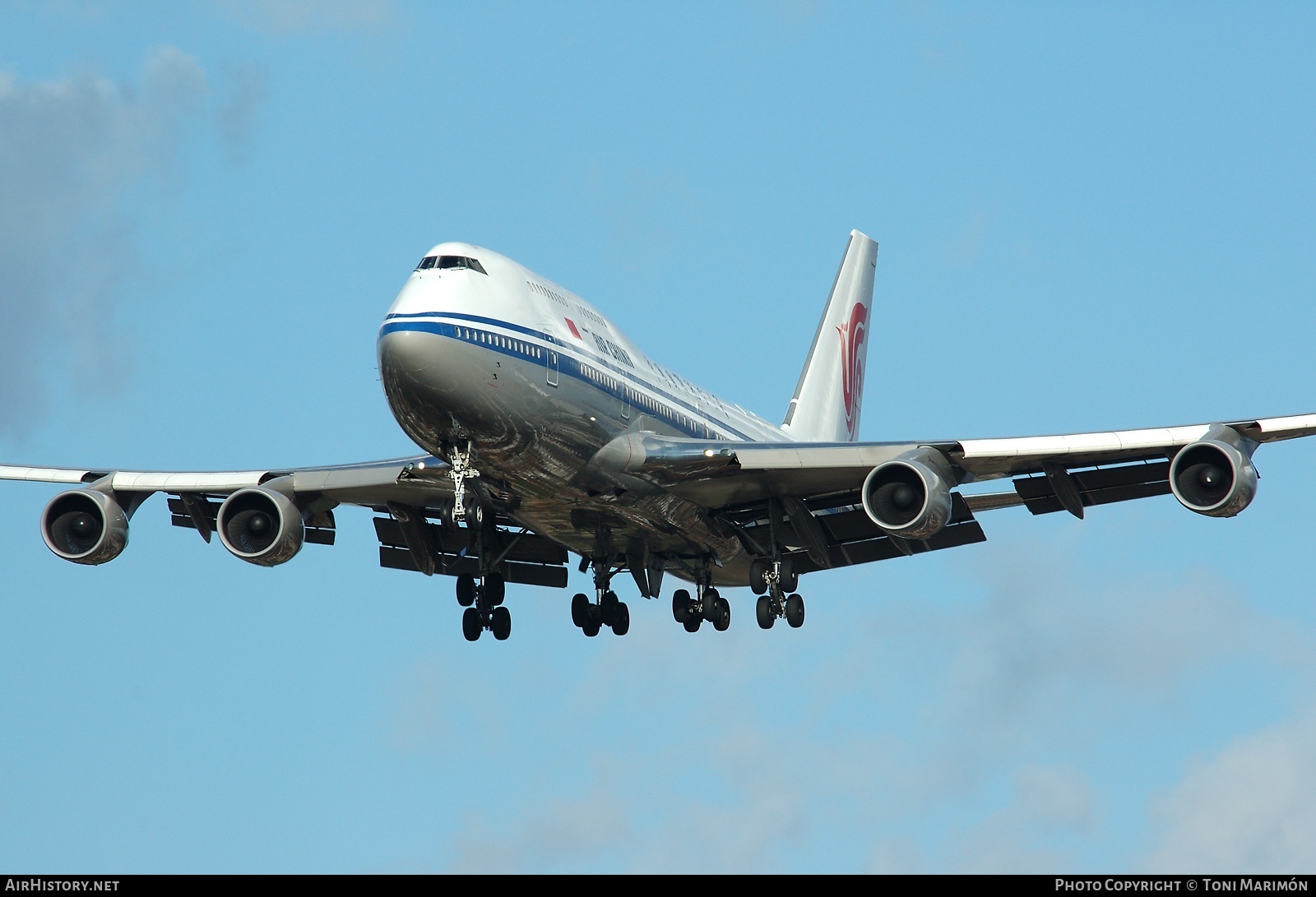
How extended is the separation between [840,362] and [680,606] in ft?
53.7

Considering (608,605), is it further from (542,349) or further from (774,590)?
(542,349)

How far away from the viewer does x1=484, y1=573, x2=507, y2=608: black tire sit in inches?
1681

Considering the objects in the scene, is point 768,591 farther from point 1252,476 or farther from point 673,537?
point 1252,476

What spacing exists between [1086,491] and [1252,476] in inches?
195

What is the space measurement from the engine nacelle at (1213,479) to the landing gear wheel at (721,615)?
41.0ft

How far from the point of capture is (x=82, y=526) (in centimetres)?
4156

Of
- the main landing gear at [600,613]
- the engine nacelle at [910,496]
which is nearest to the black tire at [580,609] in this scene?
the main landing gear at [600,613]

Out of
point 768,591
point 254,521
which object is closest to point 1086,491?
point 768,591

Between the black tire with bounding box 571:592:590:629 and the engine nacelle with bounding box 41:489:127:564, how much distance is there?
1066 cm

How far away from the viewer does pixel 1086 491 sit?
1556 inches

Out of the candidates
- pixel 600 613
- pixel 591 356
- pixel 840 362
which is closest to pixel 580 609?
pixel 600 613

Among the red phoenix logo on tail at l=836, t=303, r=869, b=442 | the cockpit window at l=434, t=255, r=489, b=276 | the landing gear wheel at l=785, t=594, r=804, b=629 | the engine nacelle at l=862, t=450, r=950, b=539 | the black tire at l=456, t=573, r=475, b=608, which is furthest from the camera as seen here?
the red phoenix logo on tail at l=836, t=303, r=869, b=442

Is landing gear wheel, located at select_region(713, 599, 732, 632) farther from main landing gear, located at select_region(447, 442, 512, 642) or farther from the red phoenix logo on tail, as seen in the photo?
the red phoenix logo on tail

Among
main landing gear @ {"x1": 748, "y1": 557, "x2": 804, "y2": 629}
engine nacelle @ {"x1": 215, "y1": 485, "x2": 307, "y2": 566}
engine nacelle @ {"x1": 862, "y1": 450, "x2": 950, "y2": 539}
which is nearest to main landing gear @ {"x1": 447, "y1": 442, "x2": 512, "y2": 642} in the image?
engine nacelle @ {"x1": 215, "y1": 485, "x2": 307, "y2": 566}
